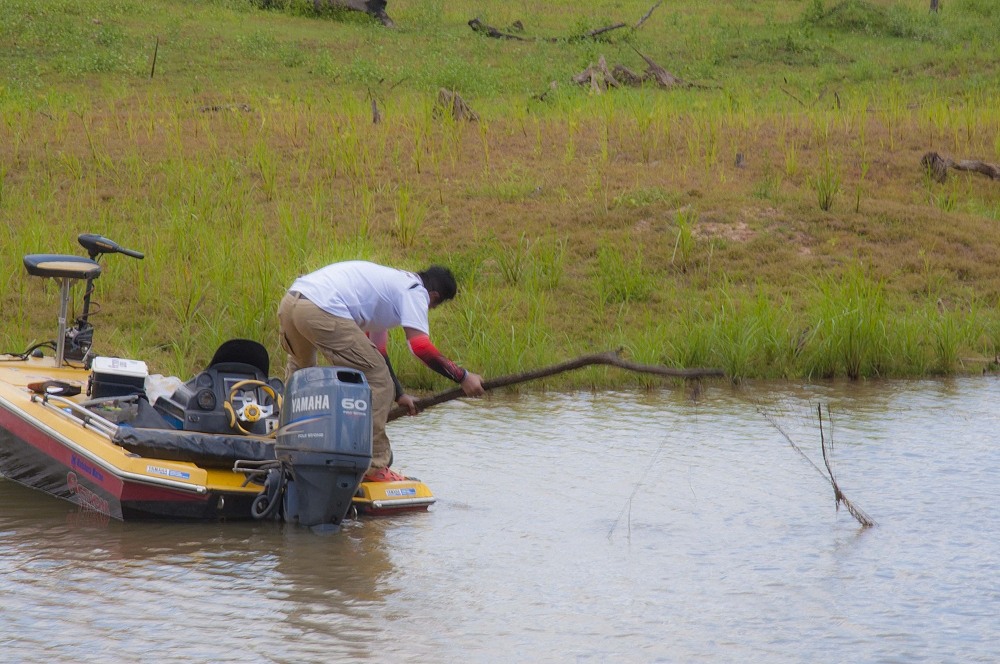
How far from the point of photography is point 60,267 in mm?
7207

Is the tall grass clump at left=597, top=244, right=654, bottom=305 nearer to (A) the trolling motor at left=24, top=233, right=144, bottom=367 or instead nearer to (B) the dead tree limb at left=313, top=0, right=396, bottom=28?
(A) the trolling motor at left=24, top=233, right=144, bottom=367

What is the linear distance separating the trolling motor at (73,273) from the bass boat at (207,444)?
0.33 feet

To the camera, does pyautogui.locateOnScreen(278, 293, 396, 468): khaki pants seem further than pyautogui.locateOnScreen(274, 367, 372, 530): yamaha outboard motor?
Yes

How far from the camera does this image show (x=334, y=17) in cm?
2484

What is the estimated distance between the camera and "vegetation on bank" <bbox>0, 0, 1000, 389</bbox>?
10.3 meters

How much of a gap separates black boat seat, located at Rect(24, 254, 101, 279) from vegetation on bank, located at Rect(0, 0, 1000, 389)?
195 cm

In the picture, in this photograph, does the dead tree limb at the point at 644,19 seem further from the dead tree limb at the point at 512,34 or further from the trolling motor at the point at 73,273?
the trolling motor at the point at 73,273

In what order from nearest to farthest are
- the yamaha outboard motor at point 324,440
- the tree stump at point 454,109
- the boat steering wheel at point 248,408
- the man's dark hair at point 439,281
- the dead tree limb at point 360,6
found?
the yamaha outboard motor at point 324,440 → the boat steering wheel at point 248,408 → the man's dark hair at point 439,281 → the tree stump at point 454,109 → the dead tree limb at point 360,6

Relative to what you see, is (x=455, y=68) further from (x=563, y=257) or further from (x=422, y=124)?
(x=563, y=257)

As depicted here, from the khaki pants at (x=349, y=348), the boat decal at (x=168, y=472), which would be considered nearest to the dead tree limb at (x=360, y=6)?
the khaki pants at (x=349, y=348)

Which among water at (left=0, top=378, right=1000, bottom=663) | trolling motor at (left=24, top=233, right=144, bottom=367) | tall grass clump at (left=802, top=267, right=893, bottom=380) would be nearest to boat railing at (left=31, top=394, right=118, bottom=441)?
water at (left=0, top=378, right=1000, bottom=663)

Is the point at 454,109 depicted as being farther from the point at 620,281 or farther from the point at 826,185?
the point at 620,281

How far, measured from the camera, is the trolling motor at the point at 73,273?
7.19 m

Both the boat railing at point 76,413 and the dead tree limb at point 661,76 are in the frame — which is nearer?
the boat railing at point 76,413
